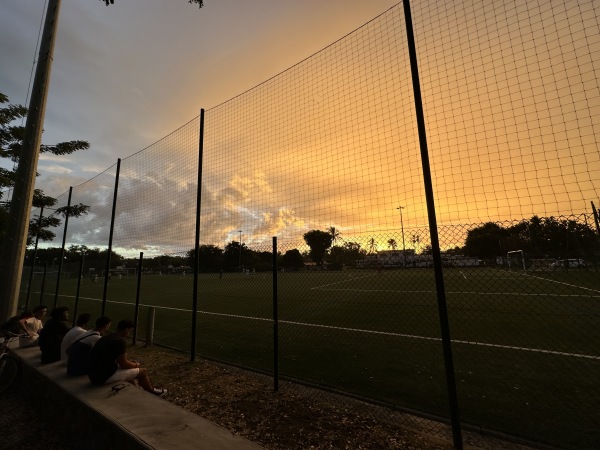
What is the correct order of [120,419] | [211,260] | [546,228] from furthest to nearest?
[211,260] → [546,228] → [120,419]

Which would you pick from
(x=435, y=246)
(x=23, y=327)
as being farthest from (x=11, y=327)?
(x=435, y=246)

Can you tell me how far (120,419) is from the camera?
293 cm

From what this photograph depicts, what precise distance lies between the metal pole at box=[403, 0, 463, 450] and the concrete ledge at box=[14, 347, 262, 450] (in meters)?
2.07

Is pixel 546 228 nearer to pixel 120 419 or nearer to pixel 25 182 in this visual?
pixel 120 419

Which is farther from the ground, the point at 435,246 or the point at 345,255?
the point at 345,255

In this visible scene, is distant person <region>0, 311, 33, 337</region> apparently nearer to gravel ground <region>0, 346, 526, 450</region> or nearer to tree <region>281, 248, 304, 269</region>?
gravel ground <region>0, 346, 526, 450</region>

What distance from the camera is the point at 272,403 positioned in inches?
176

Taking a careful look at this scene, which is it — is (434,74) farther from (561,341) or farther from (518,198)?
(561,341)

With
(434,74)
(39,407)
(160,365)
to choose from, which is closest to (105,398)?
(39,407)

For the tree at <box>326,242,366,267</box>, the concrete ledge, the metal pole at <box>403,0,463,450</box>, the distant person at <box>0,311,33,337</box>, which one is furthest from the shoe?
the metal pole at <box>403,0,463,450</box>

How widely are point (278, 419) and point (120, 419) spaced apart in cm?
189

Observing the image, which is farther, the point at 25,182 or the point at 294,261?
the point at 294,261

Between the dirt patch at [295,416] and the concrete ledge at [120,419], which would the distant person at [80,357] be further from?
the dirt patch at [295,416]

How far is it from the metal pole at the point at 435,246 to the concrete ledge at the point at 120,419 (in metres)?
2.07
